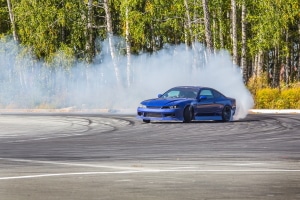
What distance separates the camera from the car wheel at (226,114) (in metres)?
32.6

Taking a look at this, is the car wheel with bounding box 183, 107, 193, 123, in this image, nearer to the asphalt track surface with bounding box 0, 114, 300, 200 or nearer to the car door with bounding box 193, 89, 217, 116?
the car door with bounding box 193, 89, 217, 116

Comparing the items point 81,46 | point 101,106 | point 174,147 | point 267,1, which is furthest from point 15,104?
point 174,147

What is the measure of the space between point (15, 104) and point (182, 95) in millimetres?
19916

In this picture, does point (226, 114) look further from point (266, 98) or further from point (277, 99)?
point (277, 99)

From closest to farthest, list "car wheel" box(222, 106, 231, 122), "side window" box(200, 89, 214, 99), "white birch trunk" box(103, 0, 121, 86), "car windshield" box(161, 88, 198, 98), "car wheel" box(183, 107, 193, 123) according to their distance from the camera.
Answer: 1. "car wheel" box(183, 107, 193, 123)
2. "car windshield" box(161, 88, 198, 98)
3. "car wheel" box(222, 106, 231, 122)
4. "side window" box(200, 89, 214, 99)
5. "white birch trunk" box(103, 0, 121, 86)

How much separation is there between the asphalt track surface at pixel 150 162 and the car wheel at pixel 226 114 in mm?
2958

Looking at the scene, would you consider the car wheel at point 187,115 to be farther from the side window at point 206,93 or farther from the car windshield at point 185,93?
the side window at point 206,93

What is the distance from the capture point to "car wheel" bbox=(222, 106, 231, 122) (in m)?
32.6

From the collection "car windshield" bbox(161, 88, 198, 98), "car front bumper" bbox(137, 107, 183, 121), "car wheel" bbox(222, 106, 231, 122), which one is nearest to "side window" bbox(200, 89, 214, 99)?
"car windshield" bbox(161, 88, 198, 98)

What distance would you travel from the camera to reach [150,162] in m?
16.6

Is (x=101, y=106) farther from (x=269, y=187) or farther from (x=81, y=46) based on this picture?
(x=269, y=187)

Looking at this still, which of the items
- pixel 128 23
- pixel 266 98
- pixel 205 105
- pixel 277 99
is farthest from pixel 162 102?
pixel 128 23

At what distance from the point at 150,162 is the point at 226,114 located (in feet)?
53.7

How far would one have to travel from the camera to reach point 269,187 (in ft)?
41.2
